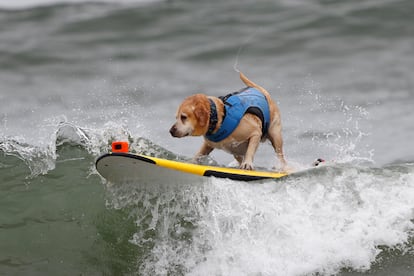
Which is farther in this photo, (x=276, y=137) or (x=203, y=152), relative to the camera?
(x=276, y=137)

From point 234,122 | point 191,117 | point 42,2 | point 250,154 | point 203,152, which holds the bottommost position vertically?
point 42,2

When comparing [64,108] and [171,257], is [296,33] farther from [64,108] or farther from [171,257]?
[171,257]

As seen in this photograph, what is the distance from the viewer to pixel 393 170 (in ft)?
22.1

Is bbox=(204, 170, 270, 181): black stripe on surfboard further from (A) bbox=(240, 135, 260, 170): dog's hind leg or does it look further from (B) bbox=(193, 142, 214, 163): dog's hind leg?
(B) bbox=(193, 142, 214, 163): dog's hind leg

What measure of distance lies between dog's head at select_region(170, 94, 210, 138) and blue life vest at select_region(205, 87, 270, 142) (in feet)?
0.81

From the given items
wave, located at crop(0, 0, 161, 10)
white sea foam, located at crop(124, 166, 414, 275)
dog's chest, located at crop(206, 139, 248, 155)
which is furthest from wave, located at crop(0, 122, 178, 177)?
wave, located at crop(0, 0, 161, 10)

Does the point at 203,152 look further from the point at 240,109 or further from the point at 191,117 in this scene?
the point at 191,117

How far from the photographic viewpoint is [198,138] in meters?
9.53

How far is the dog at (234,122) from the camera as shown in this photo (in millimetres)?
5664

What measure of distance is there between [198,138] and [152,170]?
390 cm

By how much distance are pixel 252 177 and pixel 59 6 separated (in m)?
10.3

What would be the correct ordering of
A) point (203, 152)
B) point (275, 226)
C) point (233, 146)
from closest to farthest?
point (275, 226) < point (233, 146) < point (203, 152)

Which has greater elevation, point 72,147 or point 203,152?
point 203,152

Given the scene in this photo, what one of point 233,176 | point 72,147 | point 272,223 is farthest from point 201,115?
point 72,147
